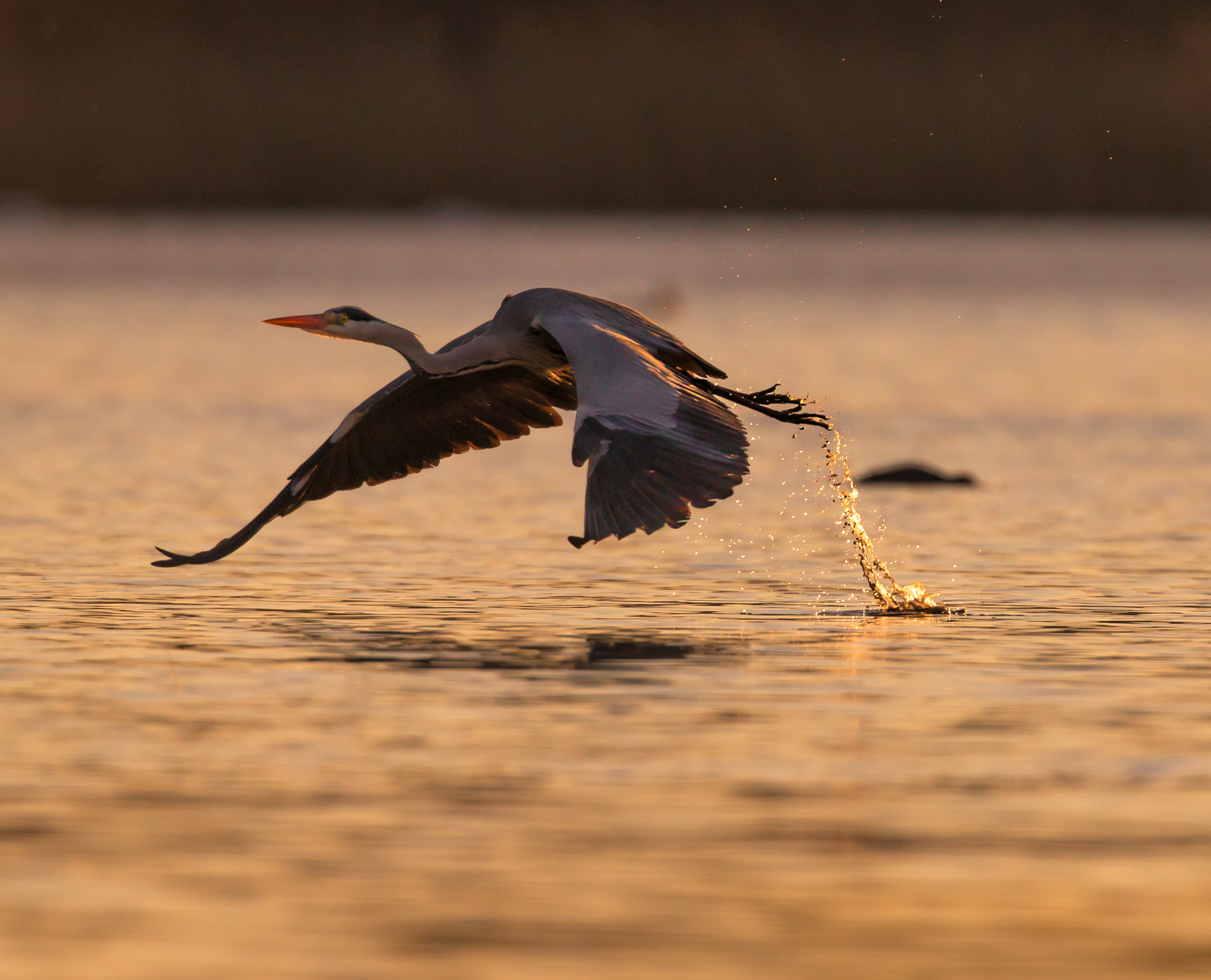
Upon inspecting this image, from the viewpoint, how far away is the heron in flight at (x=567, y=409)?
1191cm

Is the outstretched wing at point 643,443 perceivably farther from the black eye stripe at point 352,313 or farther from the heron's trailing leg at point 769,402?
the black eye stripe at point 352,313

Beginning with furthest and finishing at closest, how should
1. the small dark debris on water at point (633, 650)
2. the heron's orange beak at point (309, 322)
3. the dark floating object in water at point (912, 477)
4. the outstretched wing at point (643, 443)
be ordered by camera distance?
the dark floating object in water at point (912, 477) < the heron's orange beak at point (309, 322) < the small dark debris on water at point (633, 650) < the outstretched wing at point (643, 443)

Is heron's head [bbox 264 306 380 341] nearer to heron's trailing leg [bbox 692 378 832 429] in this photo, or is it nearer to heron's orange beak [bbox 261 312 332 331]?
heron's orange beak [bbox 261 312 332 331]

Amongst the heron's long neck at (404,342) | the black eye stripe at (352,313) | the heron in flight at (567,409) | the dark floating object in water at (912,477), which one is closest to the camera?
the heron in flight at (567,409)

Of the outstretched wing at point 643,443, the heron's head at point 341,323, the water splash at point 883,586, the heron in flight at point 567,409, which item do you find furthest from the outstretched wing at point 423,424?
the outstretched wing at point 643,443

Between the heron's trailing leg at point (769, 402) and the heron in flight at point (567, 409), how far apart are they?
16 millimetres

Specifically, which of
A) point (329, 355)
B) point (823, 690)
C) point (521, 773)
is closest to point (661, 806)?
point (521, 773)

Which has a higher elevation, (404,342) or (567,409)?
(404,342)

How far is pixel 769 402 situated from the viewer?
14469 millimetres

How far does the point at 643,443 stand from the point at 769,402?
250cm

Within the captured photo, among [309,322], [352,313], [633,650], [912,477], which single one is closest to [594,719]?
[633,650]

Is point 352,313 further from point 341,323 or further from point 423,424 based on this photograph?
point 423,424

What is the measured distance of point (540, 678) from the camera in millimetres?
11969

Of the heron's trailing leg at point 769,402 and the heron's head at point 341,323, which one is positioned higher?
the heron's head at point 341,323
